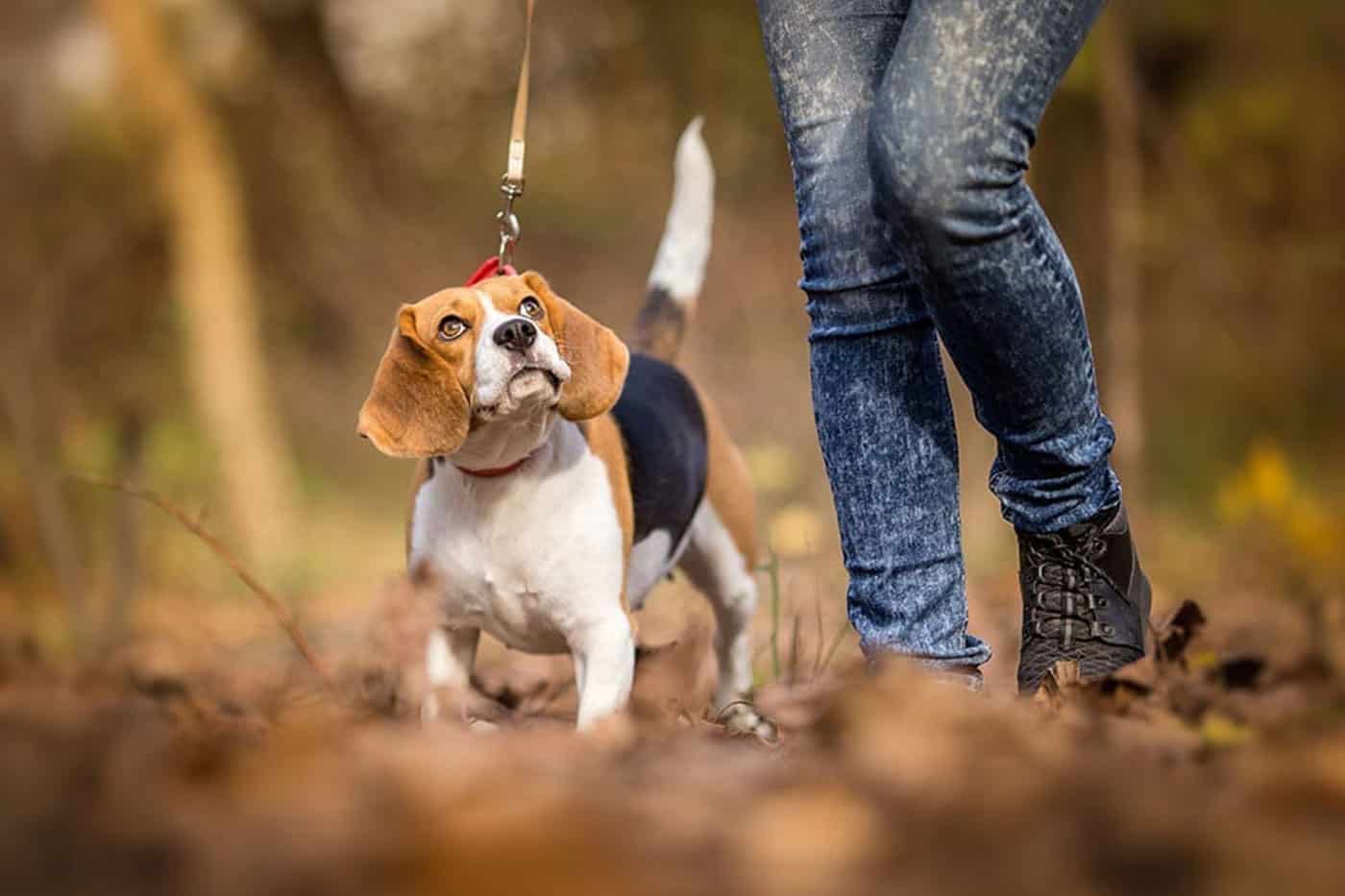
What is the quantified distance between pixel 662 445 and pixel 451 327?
59cm

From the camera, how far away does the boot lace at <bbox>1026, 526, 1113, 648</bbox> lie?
7.28 feet

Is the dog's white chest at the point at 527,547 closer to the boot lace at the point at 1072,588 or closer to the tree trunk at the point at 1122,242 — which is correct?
the boot lace at the point at 1072,588

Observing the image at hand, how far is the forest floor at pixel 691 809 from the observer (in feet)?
3.01

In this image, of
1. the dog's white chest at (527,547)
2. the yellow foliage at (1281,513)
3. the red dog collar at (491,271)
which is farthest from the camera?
the yellow foliage at (1281,513)

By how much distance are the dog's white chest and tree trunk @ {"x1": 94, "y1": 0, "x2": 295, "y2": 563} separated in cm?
514

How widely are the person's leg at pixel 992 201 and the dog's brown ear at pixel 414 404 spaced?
930 millimetres

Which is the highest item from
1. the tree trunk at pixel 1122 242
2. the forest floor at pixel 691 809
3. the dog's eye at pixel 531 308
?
the tree trunk at pixel 1122 242

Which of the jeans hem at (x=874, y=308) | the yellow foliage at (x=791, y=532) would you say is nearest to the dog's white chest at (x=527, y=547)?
the jeans hem at (x=874, y=308)

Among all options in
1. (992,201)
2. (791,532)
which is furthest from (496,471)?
(791,532)

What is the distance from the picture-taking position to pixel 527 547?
2.71 meters

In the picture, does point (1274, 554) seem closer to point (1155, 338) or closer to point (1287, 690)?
point (1287, 690)

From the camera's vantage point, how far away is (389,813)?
1.00 m

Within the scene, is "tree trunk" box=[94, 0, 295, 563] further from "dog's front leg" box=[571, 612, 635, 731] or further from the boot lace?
the boot lace

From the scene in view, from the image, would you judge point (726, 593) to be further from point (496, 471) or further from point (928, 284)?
point (928, 284)
